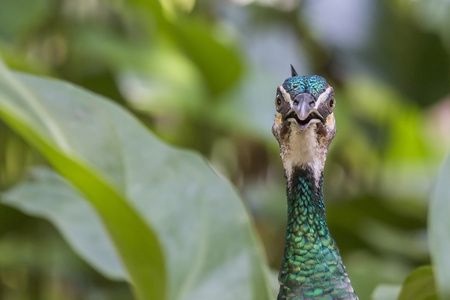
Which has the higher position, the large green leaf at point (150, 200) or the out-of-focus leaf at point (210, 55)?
the out-of-focus leaf at point (210, 55)

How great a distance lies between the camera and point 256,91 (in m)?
1.29

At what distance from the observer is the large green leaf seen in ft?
1.85

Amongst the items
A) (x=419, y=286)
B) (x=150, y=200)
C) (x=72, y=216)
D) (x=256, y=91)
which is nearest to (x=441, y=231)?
(x=419, y=286)

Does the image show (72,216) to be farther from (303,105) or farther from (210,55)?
(210,55)

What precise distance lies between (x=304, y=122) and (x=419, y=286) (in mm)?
155

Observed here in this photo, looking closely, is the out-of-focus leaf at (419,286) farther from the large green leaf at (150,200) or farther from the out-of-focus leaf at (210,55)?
Result: the out-of-focus leaf at (210,55)

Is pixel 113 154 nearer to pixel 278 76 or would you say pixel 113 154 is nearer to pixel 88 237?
pixel 88 237

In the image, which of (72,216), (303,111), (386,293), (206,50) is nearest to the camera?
(303,111)

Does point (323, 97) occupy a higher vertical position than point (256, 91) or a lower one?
lower

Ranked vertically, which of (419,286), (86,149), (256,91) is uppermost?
(256,91)

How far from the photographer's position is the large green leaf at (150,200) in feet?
1.85

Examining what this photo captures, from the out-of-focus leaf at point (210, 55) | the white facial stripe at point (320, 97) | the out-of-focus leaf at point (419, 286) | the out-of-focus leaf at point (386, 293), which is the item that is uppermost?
the out-of-focus leaf at point (210, 55)

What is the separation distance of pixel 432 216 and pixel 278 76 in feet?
3.21

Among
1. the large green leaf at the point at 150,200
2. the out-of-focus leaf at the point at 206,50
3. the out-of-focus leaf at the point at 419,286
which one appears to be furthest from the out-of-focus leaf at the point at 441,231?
the out-of-focus leaf at the point at 206,50
